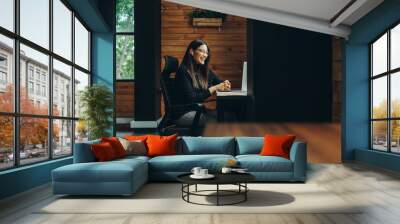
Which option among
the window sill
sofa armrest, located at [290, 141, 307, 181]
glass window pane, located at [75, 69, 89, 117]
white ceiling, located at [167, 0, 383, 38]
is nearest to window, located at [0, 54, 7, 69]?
the window sill

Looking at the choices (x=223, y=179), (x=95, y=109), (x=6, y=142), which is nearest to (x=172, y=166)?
(x=223, y=179)

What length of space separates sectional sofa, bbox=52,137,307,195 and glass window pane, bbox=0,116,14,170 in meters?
0.72

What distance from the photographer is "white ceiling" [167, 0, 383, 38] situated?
321 inches

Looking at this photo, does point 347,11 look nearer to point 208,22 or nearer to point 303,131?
point 303,131

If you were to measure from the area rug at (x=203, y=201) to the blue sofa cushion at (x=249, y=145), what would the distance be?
4.38 ft

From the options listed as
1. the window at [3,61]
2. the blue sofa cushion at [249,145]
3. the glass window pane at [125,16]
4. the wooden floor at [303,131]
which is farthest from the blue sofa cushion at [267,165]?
the glass window pane at [125,16]

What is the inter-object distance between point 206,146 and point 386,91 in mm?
4182

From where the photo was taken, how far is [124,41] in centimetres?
1066

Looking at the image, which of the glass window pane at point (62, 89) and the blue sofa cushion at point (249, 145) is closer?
the blue sofa cushion at point (249, 145)

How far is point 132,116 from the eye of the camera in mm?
10047

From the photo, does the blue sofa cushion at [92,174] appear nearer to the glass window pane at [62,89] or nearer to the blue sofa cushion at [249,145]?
the glass window pane at [62,89]

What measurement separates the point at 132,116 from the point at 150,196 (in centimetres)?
530

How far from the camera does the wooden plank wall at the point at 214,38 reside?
980 centimetres

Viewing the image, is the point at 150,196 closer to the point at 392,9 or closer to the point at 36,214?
the point at 36,214
